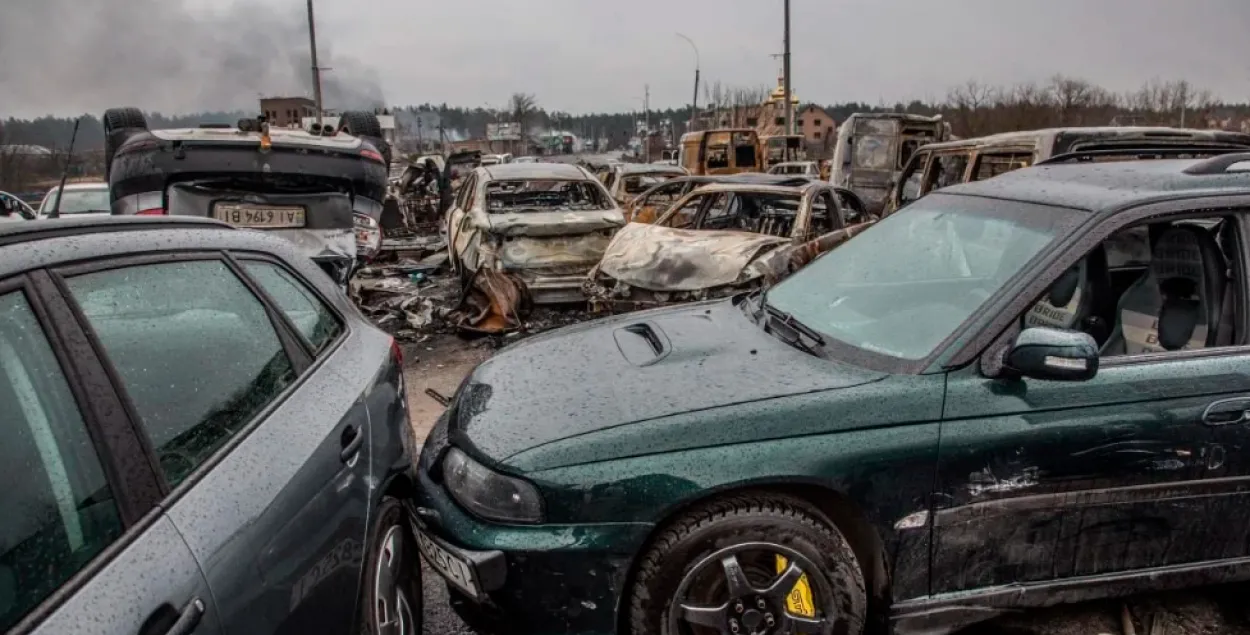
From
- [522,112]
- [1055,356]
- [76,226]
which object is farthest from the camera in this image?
[522,112]

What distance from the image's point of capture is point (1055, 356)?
2350 mm

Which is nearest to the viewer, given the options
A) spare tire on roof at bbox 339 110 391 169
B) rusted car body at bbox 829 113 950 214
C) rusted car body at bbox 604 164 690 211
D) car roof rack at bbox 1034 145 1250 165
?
car roof rack at bbox 1034 145 1250 165

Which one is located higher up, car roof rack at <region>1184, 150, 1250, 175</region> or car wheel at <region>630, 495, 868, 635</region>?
car roof rack at <region>1184, 150, 1250, 175</region>

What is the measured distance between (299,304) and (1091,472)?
2517 mm

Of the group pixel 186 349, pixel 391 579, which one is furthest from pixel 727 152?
pixel 186 349

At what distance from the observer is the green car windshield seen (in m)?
2.71

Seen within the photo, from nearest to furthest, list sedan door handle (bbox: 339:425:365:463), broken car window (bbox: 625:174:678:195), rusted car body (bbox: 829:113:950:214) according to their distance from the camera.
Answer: sedan door handle (bbox: 339:425:365:463) → rusted car body (bbox: 829:113:950:214) → broken car window (bbox: 625:174:678:195)

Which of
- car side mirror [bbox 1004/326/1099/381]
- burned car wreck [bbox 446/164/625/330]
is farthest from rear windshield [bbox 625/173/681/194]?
car side mirror [bbox 1004/326/1099/381]

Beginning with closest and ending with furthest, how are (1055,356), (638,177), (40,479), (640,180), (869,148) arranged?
(40,479)
(1055,356)
(869,148)
(638,177)
(640,180)

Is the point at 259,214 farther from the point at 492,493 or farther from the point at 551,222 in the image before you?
the point at 492,493

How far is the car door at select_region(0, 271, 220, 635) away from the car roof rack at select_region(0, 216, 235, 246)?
12 cm

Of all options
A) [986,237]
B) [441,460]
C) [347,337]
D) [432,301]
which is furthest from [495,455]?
[432,301]

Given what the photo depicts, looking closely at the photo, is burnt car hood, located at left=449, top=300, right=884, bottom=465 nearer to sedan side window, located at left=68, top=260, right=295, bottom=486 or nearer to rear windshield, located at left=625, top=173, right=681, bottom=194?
sedan side window, located at left=68, top=260, right=295, bottom=486

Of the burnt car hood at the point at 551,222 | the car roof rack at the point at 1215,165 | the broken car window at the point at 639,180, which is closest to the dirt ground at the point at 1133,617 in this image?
the car roof rack at the point at 1215,165
